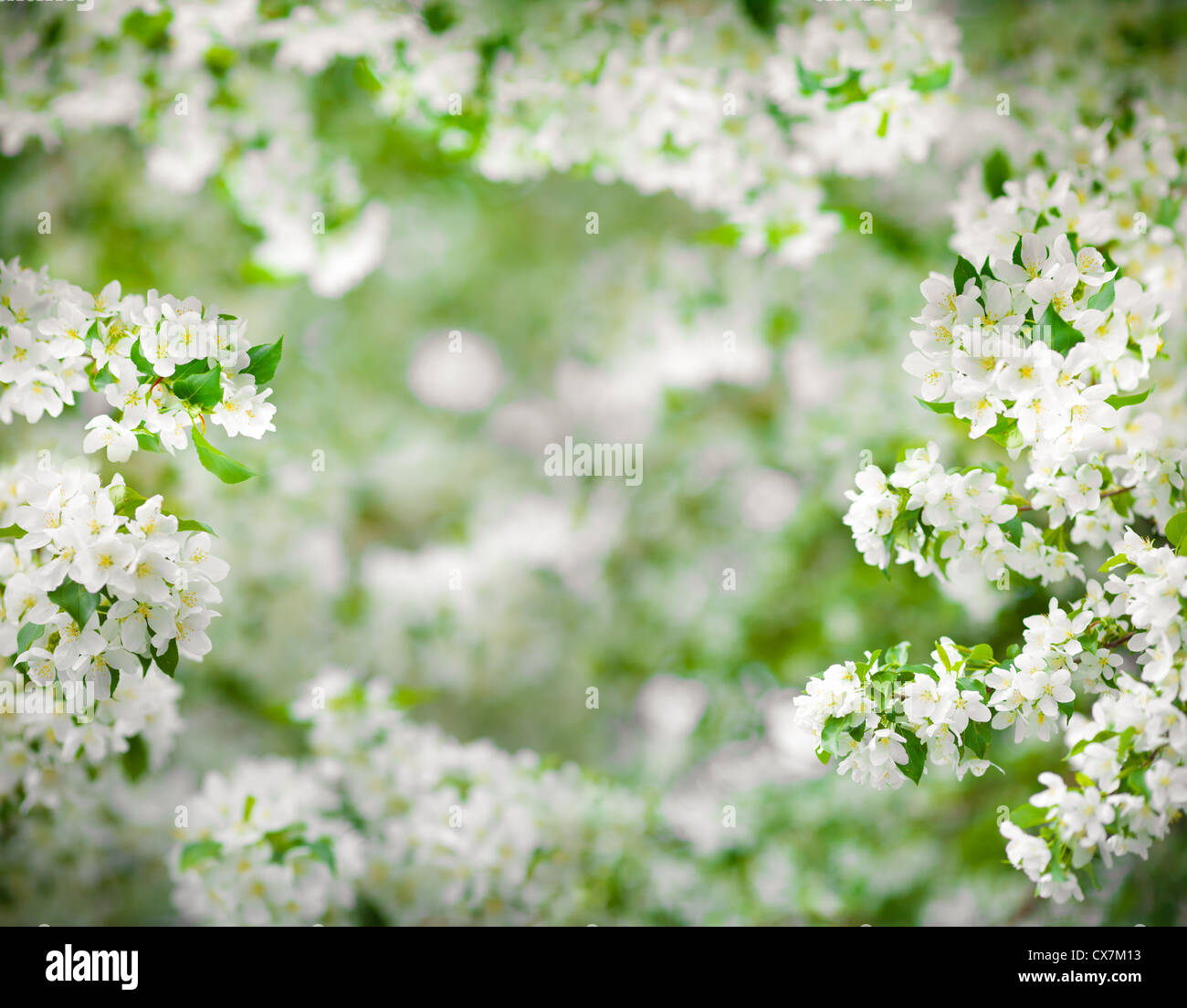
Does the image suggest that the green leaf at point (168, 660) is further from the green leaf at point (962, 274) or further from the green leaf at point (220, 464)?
the green leaf at point (962, 274)

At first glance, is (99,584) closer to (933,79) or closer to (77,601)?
(77,601)

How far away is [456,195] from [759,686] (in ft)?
7.19

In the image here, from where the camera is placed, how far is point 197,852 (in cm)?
155

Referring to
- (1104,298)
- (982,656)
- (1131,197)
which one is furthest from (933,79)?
(982,656)

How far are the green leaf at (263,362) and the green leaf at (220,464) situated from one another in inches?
4.1

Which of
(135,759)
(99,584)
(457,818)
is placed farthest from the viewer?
(457,818)

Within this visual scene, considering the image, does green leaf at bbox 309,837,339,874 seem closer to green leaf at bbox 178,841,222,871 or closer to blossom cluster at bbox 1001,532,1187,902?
green leaf at bbox 178,841,222,871

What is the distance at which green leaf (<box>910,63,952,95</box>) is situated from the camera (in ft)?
5.41

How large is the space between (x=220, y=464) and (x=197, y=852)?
31.0 inches

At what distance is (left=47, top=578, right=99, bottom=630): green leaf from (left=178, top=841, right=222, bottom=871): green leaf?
63 cm

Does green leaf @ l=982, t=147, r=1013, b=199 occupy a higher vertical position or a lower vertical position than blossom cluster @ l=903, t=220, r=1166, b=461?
higher

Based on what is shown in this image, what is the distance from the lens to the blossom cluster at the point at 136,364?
1135 mm

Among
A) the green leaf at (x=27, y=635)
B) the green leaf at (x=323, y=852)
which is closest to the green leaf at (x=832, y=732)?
the green leaf at (x=323, y=852)

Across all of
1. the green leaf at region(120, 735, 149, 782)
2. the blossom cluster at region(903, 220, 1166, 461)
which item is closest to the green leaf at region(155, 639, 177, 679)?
the green leaf at region(120, 735, 149, 782)
